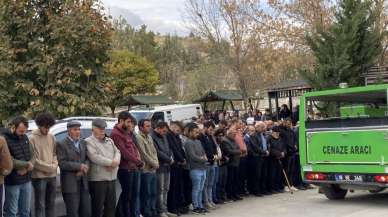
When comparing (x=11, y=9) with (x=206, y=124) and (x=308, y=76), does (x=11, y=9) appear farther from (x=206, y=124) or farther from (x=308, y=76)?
(x=308, y=76)

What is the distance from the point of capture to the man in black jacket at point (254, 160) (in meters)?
13.8

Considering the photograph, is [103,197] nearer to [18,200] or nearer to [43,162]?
[43,162]

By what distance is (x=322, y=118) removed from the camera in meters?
12.4

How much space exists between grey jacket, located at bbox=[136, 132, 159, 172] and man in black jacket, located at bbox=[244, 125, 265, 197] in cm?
386

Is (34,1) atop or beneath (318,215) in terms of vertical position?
atop

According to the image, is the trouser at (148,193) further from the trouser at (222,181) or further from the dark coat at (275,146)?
the dark coat at (275,146)

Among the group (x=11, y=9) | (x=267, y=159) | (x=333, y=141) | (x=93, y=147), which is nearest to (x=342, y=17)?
(x=267, y=159)

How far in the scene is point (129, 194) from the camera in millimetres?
9922

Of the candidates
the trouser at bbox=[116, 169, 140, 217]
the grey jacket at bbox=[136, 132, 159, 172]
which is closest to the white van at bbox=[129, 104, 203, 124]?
the grey jacket at bbox=[136, 132, 159, 172]

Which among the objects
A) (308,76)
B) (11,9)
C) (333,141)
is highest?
(11,9)

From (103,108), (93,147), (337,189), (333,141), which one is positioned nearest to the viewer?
(93,147)

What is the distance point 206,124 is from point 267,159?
253cm

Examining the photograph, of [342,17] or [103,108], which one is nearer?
[103,108]

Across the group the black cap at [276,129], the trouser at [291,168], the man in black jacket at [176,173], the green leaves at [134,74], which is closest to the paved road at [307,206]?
the man in black jacket at [176,173]
